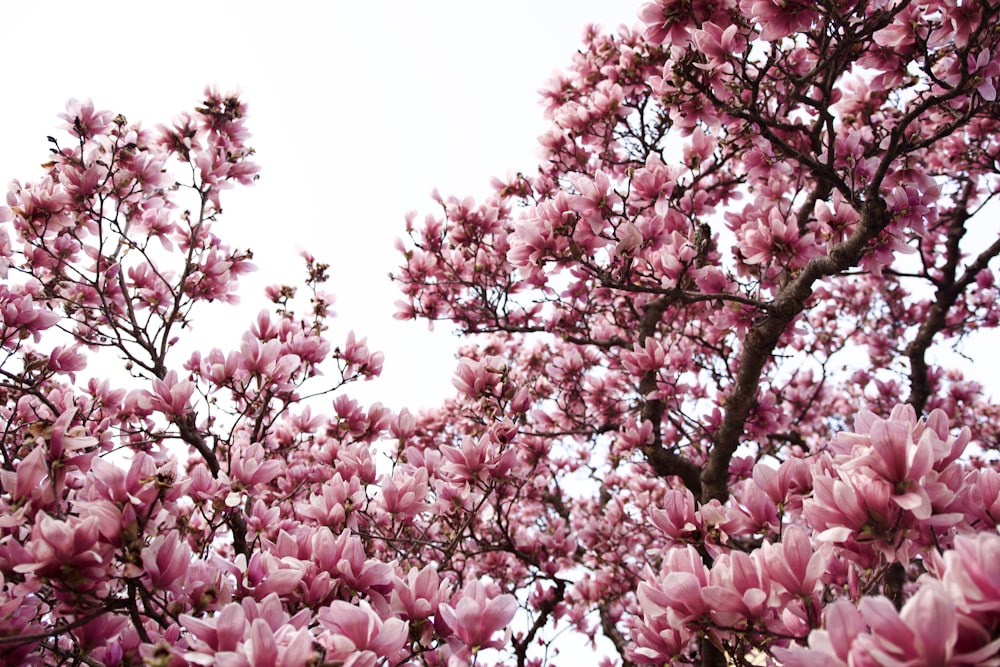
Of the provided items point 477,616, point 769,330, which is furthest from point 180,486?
point 769,330

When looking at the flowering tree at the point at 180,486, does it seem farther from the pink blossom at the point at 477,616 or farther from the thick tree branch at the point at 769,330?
the thick tree branch at the point at 769,330

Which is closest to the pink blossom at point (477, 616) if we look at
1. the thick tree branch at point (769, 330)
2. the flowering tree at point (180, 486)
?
the flowering tree at point (180, 486)

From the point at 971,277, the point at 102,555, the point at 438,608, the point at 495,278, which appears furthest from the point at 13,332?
the point at 971,277

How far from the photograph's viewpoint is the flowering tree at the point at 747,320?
4.18ft

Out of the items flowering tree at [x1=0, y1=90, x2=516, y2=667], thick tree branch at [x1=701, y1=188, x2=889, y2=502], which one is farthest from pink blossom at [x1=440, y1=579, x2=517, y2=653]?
thick tree branch at [x1=701, y1=188, x2=889, y2=502]

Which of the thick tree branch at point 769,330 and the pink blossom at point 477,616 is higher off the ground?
the thick tree branch at point 769,330

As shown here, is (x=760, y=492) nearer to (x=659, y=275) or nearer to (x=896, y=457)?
(x=896, y=457)

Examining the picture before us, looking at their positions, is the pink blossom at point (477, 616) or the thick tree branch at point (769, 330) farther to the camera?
the thick tree branch at point (769, 330)

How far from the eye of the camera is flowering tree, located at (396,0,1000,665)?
1.27 metres

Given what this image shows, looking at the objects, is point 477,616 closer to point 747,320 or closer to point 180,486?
point 180,486

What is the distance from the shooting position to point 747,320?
126 inches

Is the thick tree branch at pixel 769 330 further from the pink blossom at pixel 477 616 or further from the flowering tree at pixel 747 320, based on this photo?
the pink blossom at pixel 477 616

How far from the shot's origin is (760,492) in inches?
72.7

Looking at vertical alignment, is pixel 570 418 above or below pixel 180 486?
above
